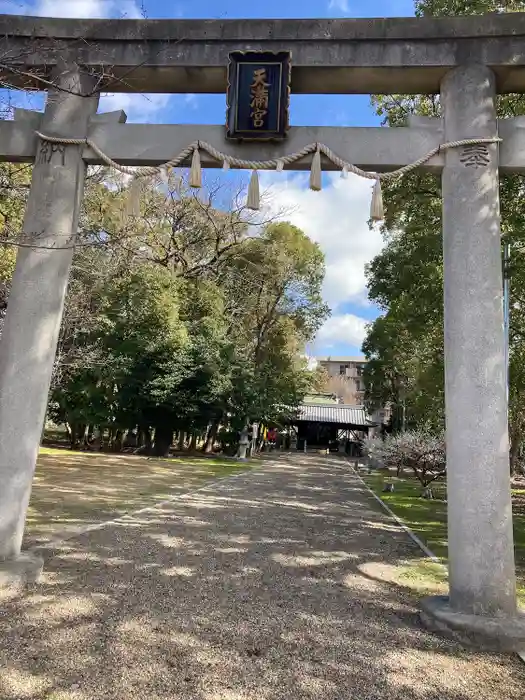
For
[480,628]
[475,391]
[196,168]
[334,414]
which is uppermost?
[334,414]

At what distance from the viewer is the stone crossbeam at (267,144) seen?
188 inches

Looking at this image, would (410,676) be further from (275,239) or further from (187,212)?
(275,239)

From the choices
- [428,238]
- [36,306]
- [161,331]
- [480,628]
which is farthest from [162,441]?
[480,628]

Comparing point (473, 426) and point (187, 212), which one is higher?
point (187, 212)

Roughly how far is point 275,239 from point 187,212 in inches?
246

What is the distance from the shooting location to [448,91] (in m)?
4.80

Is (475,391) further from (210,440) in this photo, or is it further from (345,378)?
(345,378)

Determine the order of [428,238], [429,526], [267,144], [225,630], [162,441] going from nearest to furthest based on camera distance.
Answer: [225,630] → [267,144] → [429,526] → [428,238] → [162,441]

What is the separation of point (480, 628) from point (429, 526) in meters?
5.80

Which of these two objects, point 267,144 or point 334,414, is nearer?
point 267,144

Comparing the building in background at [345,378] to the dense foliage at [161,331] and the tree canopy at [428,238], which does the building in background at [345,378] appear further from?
the tree canopy at [428,238]

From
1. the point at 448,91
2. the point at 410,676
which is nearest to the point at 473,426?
the point at 410,676

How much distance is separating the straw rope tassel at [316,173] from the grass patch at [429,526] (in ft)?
12.8

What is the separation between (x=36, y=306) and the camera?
15.8 feet
